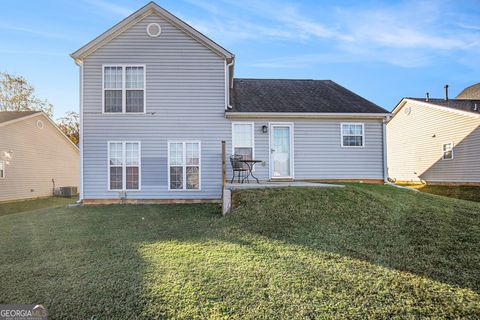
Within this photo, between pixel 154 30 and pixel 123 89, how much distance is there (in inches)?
88.2

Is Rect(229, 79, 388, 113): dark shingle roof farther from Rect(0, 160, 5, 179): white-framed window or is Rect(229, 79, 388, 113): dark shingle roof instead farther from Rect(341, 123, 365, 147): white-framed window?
Rect(0, 160, 5, 179): white-framed window

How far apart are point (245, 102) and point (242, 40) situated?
509 cm

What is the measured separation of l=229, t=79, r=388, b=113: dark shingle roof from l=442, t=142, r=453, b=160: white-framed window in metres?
7.55

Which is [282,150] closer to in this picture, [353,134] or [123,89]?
[353,134]

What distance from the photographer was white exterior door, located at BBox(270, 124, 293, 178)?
9.68 m

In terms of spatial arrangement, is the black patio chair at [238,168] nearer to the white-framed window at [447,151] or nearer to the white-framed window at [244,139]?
the white-framed window at [244,139]

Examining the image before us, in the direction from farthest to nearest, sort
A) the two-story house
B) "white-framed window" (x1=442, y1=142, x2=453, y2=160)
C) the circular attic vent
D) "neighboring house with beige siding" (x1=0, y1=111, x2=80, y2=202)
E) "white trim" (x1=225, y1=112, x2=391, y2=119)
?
1. "white-framed window" (x1=442, y1=142, x2=453, y2=160)
2. "neighboring house with beige siding" (x1=0, y1=111, x2=80, y2=202)
3. "white trim" (x1=225, y1=112, x2=391, y2=119)
4. the circular attic vent
5. the two-story house

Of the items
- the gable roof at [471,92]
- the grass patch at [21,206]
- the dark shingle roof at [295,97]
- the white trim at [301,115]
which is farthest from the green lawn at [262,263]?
the gable roof at [471,92]

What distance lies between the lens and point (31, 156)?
15.4 meters

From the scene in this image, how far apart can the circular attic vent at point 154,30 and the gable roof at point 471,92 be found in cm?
2483

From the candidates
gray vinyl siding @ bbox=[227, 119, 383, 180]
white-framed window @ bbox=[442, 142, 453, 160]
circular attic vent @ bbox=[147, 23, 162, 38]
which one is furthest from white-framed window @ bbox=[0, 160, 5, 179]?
white-framed window @ bbox=[442, 142, 453, 160]

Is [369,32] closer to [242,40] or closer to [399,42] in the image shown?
[399,42]

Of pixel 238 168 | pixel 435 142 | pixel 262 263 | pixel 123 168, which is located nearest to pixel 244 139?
pixel 238 168

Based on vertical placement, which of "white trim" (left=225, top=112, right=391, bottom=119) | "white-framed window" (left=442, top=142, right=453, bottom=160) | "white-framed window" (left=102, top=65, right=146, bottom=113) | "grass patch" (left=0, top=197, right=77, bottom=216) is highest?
"white-framed window" (left=102, top=65, right=146, bottom=113)
